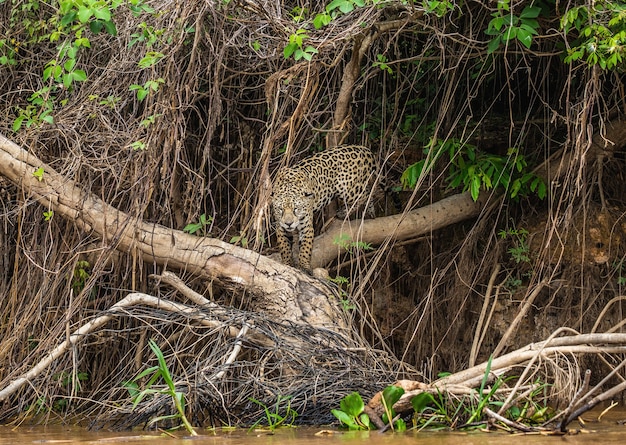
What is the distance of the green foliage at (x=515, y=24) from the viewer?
5.50m

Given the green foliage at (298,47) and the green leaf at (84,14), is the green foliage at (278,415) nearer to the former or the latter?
the green foliage at (298,47)

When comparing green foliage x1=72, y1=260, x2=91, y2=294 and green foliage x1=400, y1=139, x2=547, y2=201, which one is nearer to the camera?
green foliage x1=400, y1=139, x2=547, y2=201

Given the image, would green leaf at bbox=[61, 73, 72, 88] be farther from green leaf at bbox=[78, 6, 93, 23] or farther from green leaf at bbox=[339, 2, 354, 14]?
green leaf at bbox=[339, 2, 354, 14]

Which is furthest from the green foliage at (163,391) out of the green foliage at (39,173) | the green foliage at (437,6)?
the green foliage at (437,6)

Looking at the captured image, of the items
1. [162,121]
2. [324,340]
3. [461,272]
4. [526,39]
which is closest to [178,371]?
[324,340]

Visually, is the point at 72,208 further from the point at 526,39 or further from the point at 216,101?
the point at 526,39

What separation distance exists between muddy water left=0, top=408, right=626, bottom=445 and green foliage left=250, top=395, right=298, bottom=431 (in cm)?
8

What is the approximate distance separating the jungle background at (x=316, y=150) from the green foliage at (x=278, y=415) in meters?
0.22

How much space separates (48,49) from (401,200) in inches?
117

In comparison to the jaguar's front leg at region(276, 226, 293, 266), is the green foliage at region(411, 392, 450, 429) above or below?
below

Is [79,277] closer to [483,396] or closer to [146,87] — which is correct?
[146,87]

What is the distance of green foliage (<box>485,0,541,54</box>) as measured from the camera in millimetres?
5500

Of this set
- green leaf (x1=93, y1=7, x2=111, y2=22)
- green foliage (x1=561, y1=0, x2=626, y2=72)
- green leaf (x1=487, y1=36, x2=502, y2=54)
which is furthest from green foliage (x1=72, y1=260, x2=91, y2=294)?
green foliage (x1=561, y1=0, x2=626, y2=72)

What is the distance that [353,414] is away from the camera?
4.73m
